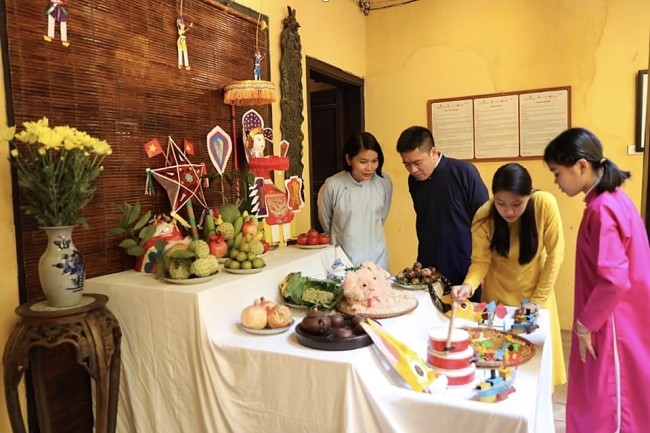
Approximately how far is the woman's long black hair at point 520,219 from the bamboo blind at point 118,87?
1312 millimetres

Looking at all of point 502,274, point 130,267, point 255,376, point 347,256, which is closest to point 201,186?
point 130,267

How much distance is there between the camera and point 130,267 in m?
1.97

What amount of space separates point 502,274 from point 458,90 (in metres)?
2.26

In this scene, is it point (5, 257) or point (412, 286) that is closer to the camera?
point (5, 257)

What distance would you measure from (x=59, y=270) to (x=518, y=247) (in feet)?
5.27

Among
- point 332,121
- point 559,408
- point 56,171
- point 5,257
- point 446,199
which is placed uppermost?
point 332,121

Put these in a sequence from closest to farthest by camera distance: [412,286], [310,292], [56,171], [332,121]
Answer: [56,171]
[310,292]
[412,286]
[332,121]

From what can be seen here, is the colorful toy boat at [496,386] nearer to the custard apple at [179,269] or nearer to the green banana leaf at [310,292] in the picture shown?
the green banana leaf at [310,292]

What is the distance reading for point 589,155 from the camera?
1.51 m

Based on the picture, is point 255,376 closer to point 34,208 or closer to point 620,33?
point 34,208

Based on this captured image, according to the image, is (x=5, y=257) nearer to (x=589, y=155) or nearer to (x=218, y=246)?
(x=218, y=246)

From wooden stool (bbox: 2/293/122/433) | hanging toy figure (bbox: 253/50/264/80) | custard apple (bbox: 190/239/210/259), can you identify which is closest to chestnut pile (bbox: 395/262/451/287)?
custard apple (bbox: 190/239/210/259)

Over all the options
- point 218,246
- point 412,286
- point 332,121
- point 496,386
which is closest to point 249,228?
point 218,246

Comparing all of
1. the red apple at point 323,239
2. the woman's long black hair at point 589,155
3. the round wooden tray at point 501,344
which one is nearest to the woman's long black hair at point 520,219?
the woman's long black hair at point 589,155
